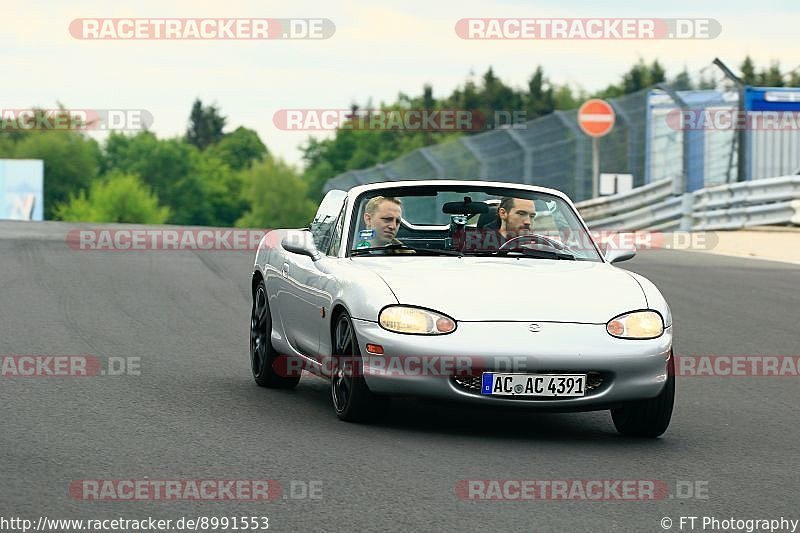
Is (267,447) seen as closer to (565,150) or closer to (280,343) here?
(280,343)

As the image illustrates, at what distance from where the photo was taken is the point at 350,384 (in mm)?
8578

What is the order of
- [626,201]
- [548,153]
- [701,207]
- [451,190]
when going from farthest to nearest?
[626,201] → [548,153] → [701,207] → [451,190]

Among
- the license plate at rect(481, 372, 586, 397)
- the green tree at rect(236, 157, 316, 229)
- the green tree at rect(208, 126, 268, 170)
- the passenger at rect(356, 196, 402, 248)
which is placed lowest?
the green tree at rect(236, 157, 316, 229)

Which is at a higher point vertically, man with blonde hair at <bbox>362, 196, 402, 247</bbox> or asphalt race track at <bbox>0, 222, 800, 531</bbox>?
man with blonde hair at <bbox>362, 196, 402, 247</bbox>

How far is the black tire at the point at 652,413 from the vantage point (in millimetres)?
8516

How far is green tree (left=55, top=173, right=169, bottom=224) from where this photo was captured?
152 meters

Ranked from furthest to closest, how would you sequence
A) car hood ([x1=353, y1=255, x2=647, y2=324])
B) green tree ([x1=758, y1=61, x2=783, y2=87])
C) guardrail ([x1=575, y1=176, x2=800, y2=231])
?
1. green tree ([x1=758, y1=61, x2=783, y2=87])
2. guardrail ([x1=575, y1=176, x2=800, y2=231])
3. car hood ([x1=353, y1=255, x2=647, y2=324])

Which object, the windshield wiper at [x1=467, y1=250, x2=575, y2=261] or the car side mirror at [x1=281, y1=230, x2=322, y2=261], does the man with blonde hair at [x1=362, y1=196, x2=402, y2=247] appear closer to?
the car side mirror at [x1=281, y1=230, x2=322, y2=261]

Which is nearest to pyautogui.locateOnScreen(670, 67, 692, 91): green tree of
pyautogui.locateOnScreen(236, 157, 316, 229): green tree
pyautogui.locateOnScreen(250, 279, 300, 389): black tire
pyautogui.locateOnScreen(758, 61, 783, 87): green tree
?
pyautogui.locateOnScreen(250, 279, 300, 389): black tire

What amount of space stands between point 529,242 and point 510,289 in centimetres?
104

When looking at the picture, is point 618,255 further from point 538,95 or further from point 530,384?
point 538,95

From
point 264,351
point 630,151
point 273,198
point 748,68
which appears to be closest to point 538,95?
point 748,68

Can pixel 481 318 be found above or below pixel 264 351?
above

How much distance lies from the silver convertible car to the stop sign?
24.1 metres
